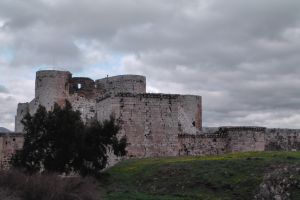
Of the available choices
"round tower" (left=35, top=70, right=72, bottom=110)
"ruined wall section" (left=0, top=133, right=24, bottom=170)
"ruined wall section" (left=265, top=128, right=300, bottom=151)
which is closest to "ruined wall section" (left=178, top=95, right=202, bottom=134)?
"ruined wall section" (left=265, top=128, right=300, bottom=151)

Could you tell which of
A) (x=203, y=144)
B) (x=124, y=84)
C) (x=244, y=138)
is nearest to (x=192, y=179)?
(x=203, y=144)

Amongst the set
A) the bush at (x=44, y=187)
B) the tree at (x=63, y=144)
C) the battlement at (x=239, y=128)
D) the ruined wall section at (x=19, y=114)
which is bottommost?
the bush at (x=44, y=187)

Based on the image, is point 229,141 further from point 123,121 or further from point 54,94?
point 54,94

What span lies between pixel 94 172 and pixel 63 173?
1.54 meters

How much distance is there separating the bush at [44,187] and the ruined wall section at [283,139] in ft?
96.2

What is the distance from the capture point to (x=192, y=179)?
2595cm

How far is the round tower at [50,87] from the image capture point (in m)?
42.6

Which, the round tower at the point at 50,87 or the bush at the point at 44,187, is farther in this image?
the round tower at the point at 50,87

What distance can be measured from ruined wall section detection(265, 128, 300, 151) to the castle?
0.07 meters

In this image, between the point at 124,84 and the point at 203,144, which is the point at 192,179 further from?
the point at 124,84

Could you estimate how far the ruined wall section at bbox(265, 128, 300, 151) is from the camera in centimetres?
4762

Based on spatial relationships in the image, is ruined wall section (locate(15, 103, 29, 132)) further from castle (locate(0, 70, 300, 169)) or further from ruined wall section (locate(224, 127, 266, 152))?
ruined wall section (locate(224, 127, 266, 152))

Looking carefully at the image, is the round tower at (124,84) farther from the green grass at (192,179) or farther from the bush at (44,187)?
the bush at (44,187)

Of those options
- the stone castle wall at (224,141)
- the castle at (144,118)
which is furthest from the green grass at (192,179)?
the stone castle wall at (224,141)
